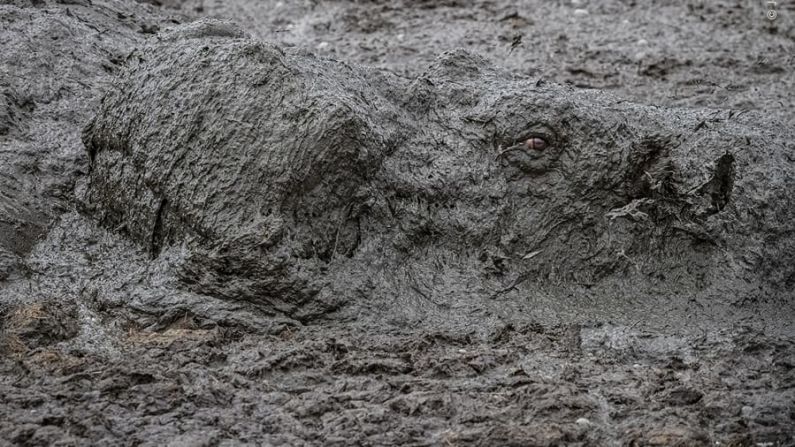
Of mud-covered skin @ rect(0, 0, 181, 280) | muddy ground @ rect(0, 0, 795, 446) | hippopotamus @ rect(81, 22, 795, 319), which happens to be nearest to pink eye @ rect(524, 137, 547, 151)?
hippopotamus @ rect(81, 22, 795, 319)

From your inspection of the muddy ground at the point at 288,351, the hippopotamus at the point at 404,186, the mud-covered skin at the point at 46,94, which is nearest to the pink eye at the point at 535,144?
the hippopotamus at the point at 404,186

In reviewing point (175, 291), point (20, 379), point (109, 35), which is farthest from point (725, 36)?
point (20, 379)

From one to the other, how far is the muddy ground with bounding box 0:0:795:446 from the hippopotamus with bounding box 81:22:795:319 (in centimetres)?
10

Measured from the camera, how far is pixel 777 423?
10.0ft

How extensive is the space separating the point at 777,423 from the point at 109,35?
143 inches

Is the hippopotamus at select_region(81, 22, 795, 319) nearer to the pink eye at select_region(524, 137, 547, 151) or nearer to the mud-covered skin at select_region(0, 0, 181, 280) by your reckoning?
the pink eye at select_region(524, 137, 547, 151)

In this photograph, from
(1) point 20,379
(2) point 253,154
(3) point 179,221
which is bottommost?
(1) point 20,379

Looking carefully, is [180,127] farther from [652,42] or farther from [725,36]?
[725,36]

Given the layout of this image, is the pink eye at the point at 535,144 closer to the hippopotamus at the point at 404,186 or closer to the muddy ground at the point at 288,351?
the hippopotamus at the point at 404,186

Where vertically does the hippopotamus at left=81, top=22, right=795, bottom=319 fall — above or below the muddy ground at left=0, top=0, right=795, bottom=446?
above

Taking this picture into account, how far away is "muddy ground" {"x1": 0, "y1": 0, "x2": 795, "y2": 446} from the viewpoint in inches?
119

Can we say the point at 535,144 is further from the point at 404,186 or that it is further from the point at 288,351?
the point at 288,351

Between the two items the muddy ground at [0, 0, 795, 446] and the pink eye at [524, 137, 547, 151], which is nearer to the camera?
the muddy ground at [0, 0, 795, 446]

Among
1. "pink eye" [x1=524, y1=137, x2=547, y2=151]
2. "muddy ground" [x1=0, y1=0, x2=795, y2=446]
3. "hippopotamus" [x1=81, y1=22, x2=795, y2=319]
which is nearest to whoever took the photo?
"muddy ground" [x1=0, y1=0, x2=795, y2=446]
